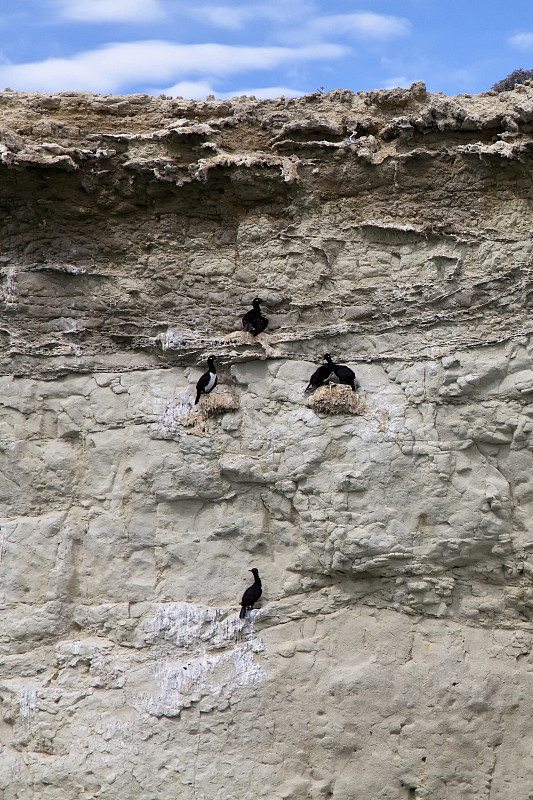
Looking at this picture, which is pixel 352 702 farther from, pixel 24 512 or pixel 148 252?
pixel 148 252

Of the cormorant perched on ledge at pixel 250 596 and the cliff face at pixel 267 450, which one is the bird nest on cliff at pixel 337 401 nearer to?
the cliff face at pixel 267 450

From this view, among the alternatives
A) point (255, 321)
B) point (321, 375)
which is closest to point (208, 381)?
point (255, 321)

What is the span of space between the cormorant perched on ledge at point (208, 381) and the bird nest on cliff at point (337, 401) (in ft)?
3.84

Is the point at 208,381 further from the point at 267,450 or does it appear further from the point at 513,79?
the point at 513,79

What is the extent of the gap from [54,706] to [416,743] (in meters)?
3.61

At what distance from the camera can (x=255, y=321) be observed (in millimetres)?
9875

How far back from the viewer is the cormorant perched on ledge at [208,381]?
31.9 ft

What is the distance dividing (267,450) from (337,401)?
0.92m

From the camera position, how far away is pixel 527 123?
952 cm

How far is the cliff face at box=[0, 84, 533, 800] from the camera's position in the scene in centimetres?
874

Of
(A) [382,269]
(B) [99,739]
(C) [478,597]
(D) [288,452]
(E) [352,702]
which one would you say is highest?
(A) [382,269]

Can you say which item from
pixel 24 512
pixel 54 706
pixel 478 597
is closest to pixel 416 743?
pixel 478 597

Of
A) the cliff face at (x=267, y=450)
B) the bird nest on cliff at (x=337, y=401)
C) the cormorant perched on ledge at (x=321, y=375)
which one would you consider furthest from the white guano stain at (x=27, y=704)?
the cormorant perched on ledge at (x=321, y=375)

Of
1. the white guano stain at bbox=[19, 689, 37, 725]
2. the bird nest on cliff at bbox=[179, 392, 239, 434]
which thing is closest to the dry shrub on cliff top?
the bird nest on cliff at bbox=[179, 392, 239, 434]
